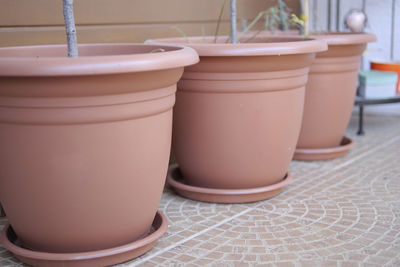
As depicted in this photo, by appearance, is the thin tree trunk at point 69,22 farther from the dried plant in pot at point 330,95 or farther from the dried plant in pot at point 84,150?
the dried plant in pot at point 330,95

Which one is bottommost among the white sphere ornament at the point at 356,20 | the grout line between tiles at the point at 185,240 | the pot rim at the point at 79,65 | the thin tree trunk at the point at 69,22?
the grout line between tiles at the point at 185,240

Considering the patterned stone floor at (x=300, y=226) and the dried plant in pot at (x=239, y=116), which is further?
the dried plant in pot at (x=239, y=116)

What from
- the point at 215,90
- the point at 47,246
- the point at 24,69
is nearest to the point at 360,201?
the point at 215,90

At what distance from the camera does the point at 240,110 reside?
1973 millimetres

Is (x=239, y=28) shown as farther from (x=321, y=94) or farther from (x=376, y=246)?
(x=376, y=246)

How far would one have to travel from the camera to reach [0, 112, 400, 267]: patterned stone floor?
5.33 ft

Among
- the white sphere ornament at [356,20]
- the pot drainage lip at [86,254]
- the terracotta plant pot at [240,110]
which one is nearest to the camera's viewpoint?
the pot drainage lip at [86,254]

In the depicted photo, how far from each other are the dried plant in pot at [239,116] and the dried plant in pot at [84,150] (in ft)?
1.19

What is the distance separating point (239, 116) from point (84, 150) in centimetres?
73

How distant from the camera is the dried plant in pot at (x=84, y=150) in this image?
1.35 meters

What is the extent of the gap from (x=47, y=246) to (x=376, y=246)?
1.04m

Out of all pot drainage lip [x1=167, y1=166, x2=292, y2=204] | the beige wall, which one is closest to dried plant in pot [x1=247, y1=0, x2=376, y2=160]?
the beige wall

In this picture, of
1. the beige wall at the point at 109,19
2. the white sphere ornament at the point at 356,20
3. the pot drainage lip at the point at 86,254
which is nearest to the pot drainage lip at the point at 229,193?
the pot drainage lip at the point at 86,254

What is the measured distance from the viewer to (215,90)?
1.96 meters
